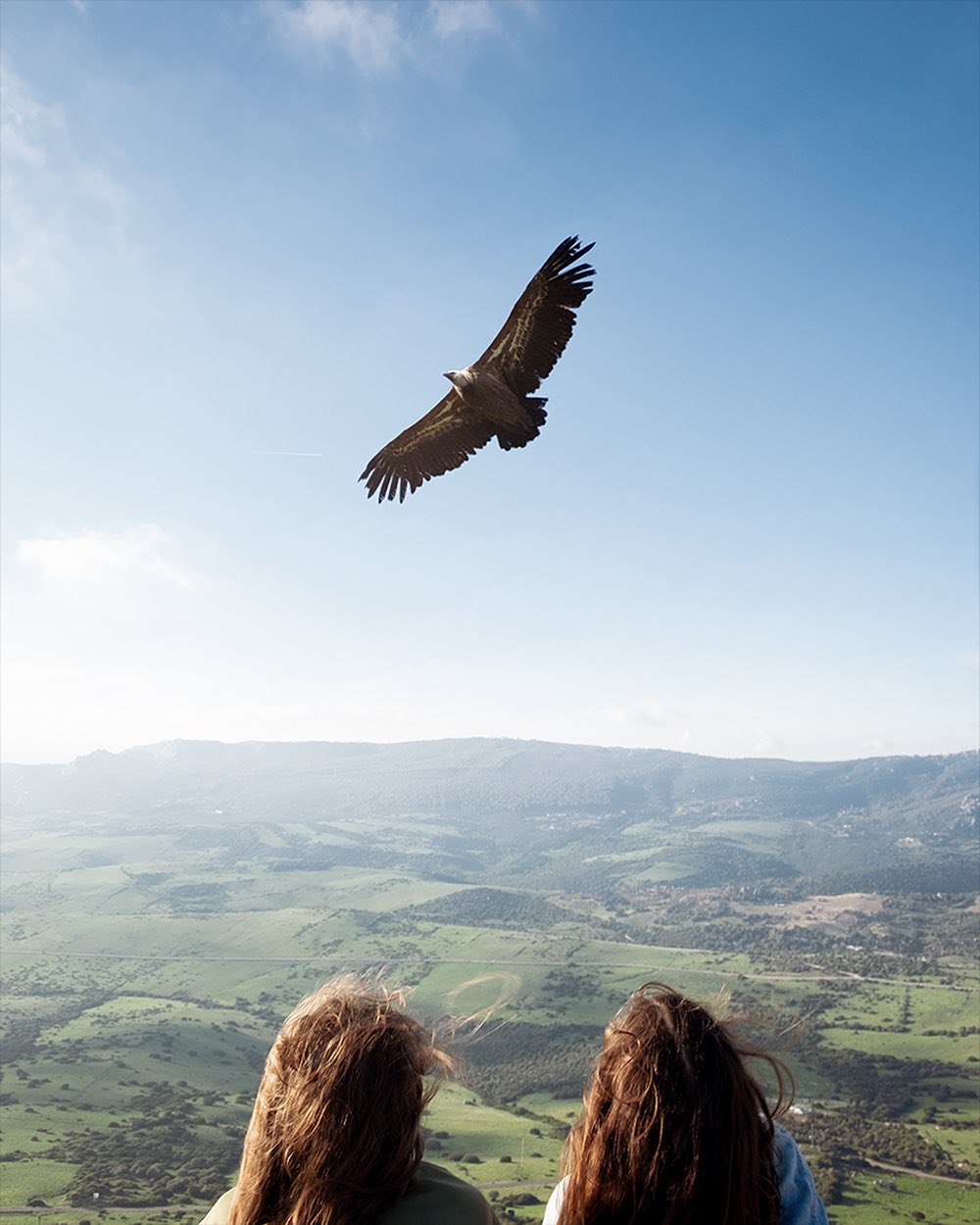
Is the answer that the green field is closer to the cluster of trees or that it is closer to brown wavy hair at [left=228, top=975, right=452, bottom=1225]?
brown wavy hair at [left=228, top=975, right=452, bottom=1225]

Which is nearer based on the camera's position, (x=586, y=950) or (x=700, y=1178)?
(x=700, y=1178)

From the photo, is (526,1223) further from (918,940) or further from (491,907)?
(491,907)

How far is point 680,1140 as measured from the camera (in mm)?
2219

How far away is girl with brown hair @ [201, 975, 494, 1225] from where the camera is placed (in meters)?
2.39

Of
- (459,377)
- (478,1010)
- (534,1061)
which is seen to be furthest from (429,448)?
(534,1061)

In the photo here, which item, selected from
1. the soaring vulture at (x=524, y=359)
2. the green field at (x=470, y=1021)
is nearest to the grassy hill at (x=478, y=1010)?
the green field at (x=470, y=1021)

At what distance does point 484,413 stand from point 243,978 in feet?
466

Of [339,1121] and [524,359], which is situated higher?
[524,359]

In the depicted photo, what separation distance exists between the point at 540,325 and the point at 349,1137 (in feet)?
20.3

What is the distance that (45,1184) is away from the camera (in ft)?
188

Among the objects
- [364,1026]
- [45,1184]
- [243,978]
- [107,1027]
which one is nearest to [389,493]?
[364,1026]

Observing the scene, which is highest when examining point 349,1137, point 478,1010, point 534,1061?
point 478,1010

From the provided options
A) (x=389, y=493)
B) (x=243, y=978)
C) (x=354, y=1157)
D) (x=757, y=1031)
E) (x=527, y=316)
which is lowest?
(x=243, y=978)

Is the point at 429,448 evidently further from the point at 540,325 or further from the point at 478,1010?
the point at 478,1010
